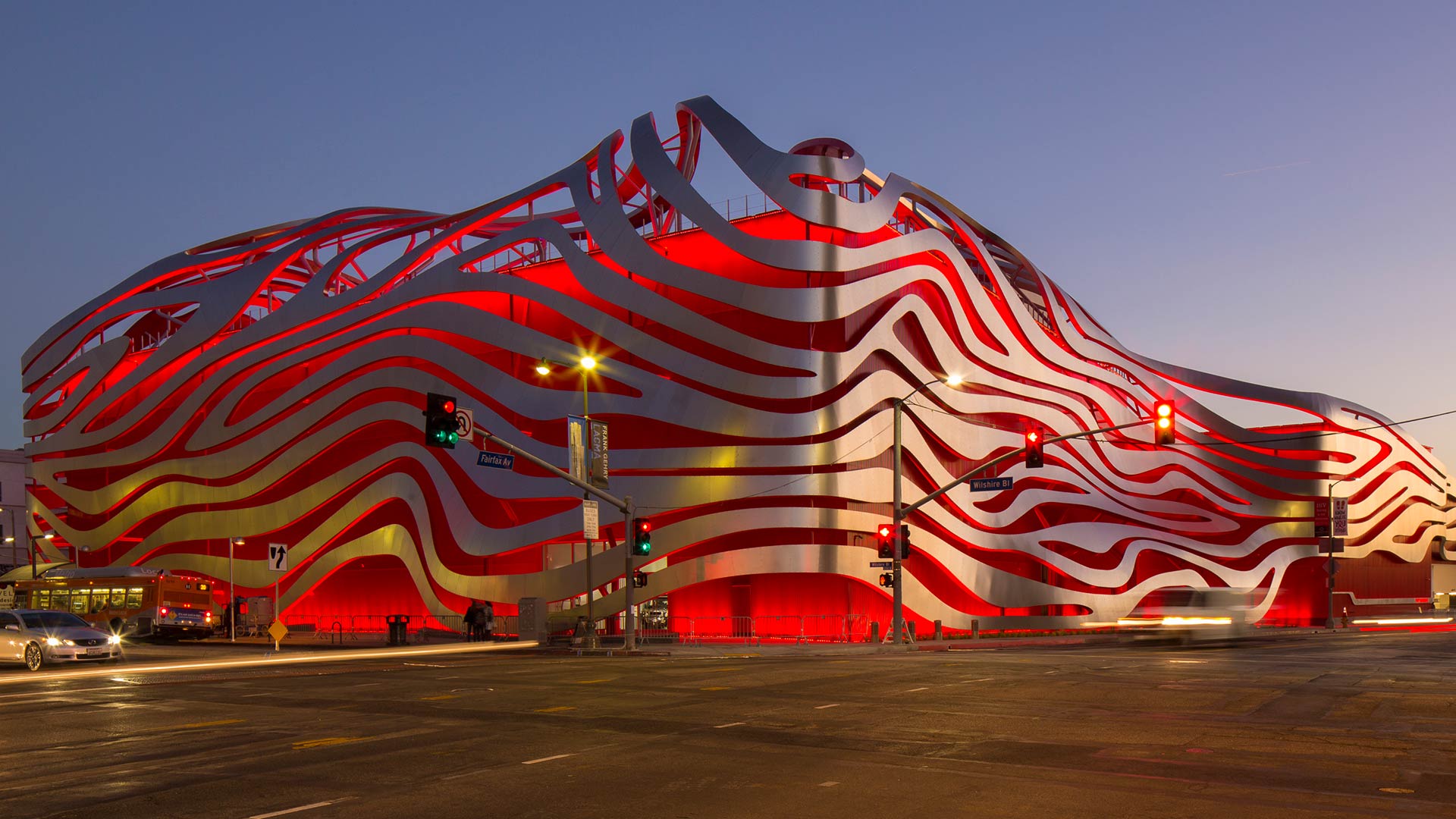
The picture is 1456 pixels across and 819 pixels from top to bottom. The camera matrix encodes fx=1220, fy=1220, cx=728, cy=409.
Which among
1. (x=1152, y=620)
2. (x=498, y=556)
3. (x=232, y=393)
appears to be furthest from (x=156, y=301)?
(x=1152, y=620)

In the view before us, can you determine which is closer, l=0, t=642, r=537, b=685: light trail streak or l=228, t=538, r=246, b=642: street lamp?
l=0, t=642, r=537, b=685: light trail streak

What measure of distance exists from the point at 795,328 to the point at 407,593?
81.1 ft

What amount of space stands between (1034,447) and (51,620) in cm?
2769

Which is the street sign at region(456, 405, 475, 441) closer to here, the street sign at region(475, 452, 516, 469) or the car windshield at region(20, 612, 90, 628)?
the street sign at region(475, 452, 516, 469)

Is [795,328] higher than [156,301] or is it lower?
lower

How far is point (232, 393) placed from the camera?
2586 inches

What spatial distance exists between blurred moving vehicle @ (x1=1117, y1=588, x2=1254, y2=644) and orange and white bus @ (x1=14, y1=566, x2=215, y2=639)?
126 feet

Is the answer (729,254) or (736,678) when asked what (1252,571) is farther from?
(736,678)

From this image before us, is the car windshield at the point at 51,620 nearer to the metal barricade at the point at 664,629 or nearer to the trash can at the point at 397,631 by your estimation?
the trash can at the point at 397,631

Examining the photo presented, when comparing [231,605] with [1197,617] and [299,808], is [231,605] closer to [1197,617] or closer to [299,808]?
[1197,617]

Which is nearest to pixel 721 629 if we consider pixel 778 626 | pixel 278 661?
pixel 778 626

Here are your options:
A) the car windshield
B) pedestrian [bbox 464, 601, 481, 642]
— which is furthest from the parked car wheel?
pedestrian [bbox 464, 601, 481, 642]

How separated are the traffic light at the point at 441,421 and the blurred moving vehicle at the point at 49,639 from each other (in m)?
12.5

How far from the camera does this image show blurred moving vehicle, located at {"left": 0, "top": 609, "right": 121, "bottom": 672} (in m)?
30.5
